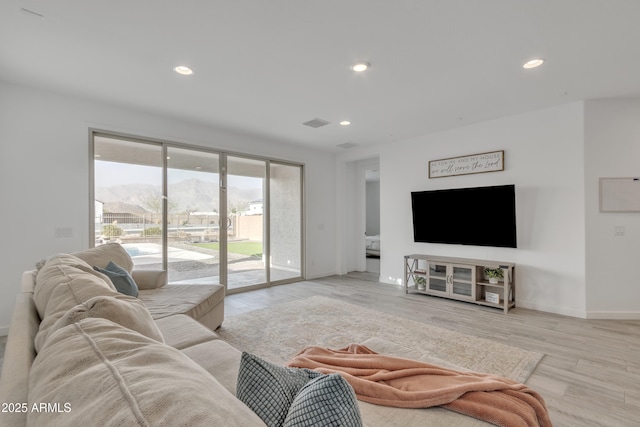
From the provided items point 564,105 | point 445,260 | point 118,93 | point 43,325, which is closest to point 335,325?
point 445,260

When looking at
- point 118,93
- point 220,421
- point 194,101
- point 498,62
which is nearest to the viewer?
point 220,421

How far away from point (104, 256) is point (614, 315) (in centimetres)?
585

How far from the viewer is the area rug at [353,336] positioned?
2.61 metres

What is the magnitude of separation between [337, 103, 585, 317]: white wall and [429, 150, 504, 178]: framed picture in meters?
0.08

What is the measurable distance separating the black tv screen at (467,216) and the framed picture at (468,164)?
327 millimetres

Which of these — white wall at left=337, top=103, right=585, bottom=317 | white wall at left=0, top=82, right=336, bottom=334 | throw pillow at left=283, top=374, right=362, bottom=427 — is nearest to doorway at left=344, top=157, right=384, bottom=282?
white wall at left=337, top=103, right=585, bottom=317

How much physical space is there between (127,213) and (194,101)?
178 cm

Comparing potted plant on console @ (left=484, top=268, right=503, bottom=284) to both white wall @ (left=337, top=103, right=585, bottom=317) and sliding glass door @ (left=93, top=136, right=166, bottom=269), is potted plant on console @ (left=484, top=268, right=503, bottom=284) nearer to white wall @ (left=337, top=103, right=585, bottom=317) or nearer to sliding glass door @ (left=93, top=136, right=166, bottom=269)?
white wall @ (left=337, top=103, right=585, bottom=317)

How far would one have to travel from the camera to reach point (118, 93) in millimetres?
3432

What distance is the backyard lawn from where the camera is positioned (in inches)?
191

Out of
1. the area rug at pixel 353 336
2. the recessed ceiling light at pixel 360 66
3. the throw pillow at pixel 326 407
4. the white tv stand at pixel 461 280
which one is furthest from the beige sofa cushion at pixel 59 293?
the white tv stand at pixel 461 280

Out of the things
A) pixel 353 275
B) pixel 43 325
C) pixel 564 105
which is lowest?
pixel 353 275

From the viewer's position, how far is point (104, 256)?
9.49 feet

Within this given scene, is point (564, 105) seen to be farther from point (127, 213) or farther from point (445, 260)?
point (127, 213)
